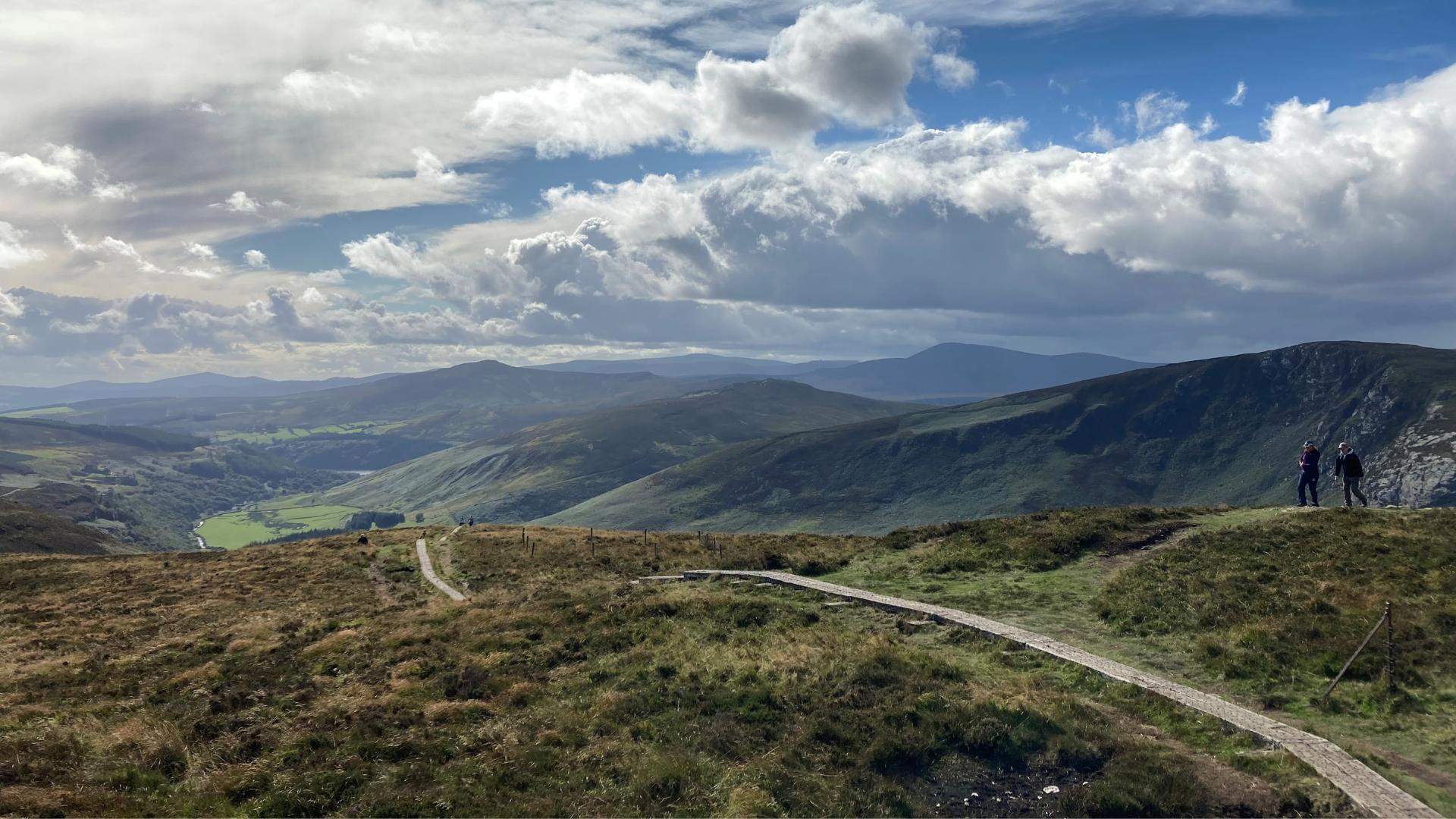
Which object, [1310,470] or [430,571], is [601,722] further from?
[1310,470]

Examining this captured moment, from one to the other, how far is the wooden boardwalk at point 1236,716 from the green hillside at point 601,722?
58 cm

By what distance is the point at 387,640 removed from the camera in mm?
31297

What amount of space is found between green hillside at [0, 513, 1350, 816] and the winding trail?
7.81 metres

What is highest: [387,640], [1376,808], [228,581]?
[1376,808]

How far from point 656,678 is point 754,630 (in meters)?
6.56

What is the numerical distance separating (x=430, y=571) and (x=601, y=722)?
126 ft

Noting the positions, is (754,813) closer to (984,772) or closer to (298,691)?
(984,772)

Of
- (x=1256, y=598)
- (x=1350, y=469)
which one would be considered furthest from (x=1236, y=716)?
(x=1350, y=469)

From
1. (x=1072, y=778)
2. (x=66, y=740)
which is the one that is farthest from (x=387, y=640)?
(x=1072, y=778)

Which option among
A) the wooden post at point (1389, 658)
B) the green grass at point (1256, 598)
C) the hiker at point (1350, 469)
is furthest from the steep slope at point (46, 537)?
the hiker at point (1350, 469)

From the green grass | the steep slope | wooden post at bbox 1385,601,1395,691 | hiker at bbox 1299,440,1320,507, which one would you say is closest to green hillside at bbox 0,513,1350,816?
the green grass

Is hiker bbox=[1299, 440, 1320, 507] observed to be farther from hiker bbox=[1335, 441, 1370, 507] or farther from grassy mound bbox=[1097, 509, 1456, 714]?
grassy mound bbox=[1097, 509, 1456, 714]

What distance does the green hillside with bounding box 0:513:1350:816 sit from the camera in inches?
666

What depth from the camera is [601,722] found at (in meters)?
21.5
